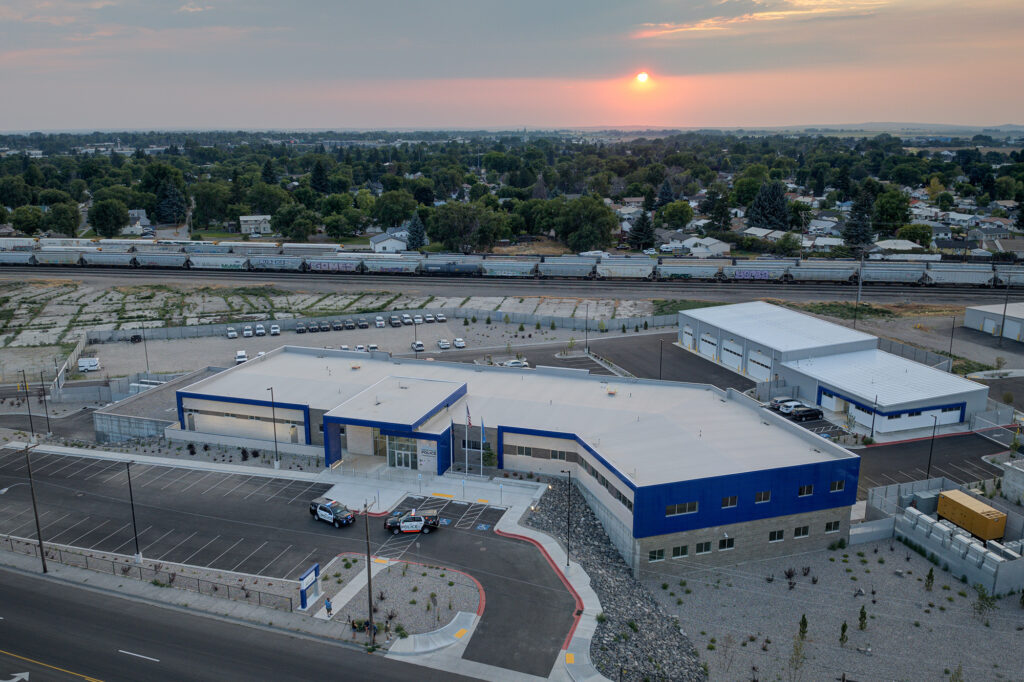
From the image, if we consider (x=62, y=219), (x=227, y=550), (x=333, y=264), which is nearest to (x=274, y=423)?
(x=227, y=550)

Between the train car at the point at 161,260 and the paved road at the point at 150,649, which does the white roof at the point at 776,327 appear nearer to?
the paved road at the point at 150,649

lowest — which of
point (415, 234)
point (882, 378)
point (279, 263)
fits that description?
point (882, 378)

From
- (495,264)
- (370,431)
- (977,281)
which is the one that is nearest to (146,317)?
(495,264)

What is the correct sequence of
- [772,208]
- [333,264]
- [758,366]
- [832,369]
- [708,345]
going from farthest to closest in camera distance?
[772,208] < [333,264] < [708,345] < [758,366] < [832,369]

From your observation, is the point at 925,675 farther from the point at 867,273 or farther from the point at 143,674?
the point at 867,273

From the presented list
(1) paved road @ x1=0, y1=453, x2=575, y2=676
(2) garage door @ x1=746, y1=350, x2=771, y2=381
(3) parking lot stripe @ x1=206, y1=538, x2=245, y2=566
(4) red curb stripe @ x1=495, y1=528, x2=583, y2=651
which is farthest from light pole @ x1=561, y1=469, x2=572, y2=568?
(2) garage door @ x1=746, y1=350, x2=771, y2=381

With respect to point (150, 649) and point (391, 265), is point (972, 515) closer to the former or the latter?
point (150, 649)

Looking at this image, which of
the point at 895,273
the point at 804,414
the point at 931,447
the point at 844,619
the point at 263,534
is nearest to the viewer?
the point at 844,619
